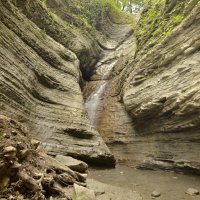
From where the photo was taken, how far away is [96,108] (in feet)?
64.6

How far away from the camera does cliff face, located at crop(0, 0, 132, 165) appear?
1195cm

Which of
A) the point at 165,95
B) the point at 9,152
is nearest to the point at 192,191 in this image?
the point at 165,95

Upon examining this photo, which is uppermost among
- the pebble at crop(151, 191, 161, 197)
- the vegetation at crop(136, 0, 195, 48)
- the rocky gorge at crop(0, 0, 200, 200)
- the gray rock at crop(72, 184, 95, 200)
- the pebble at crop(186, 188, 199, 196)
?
the vegetation at crop(136, 0, 195, 48)

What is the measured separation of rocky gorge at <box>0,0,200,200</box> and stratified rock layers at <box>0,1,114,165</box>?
0.16 feet

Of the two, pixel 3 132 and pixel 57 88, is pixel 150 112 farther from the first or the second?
pixel 3 132

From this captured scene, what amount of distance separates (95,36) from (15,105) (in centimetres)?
1809

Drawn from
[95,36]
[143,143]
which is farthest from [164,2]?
[95,36]

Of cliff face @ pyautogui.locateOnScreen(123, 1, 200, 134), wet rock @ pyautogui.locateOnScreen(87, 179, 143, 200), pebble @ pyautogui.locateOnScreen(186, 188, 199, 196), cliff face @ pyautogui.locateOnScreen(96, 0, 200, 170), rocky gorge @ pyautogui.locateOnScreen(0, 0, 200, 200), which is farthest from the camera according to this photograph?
cliff face @ pyautogui.locateOnScreen(96, 0, 200, 170)

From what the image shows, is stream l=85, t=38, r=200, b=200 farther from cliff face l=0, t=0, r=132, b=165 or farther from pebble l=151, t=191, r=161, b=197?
cliff face l=0, t=0, r=132, b=165

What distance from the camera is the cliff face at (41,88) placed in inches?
470

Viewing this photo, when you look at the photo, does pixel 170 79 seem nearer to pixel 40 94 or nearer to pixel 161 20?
pixel 161 20

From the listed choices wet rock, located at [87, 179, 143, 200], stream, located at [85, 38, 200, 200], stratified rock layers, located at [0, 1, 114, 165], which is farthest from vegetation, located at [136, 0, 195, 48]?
wet rock, located at [87, 179, 143, 200]

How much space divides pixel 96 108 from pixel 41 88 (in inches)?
245

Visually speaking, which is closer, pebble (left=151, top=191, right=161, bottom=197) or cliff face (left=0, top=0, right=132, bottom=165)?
pebble (left=151, top=191, right=161, bottom=197)
